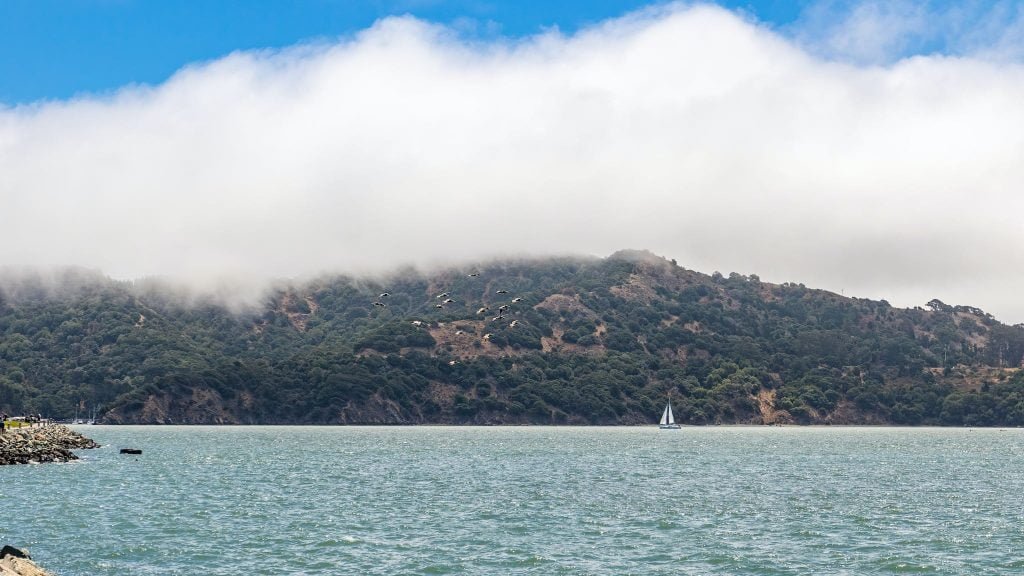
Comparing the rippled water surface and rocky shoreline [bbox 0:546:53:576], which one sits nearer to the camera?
rocky shoreline [bbox 0:546:53:576]

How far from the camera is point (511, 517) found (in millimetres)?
66562

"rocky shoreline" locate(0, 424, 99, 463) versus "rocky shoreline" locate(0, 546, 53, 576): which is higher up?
"rocky shoreline" locate(0, 424, 99, 463)

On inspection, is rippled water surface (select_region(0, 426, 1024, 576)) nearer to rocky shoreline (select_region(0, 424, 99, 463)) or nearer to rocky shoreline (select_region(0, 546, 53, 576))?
rocky shoreline (select_region(0, 424, 99, 463))

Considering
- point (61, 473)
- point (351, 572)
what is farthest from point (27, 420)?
point (351, 572)

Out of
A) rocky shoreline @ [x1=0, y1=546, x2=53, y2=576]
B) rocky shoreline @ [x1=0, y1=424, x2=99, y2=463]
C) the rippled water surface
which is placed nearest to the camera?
rocky shoreline @ [x1=0, y1=546, x2=53, y2=576]

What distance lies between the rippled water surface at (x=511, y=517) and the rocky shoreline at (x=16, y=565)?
348cm

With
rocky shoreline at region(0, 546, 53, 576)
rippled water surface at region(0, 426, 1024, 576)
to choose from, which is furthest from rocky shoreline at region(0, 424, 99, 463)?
rocky shoreline at region(0, 546, 53, 576)

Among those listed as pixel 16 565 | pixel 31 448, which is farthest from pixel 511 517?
pixel 31 448

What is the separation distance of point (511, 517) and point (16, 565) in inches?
1188

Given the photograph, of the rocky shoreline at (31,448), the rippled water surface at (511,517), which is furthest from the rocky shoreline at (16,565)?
the rocky shoreline at (31,448)

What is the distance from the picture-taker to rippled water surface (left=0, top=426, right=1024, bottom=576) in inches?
2007

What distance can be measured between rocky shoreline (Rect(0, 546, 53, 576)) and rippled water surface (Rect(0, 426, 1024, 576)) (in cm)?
348

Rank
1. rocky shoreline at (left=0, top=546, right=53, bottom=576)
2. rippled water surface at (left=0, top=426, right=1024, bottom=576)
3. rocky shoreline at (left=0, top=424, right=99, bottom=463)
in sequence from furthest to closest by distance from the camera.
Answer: rocky shoreline at (left=0, top=424, right=99, bottom=463)
rippled water surface at (left=0, top=426, right=1024, bottom=576)
rocky shoreline at (left=0, top=546, right=53, bottom=576)

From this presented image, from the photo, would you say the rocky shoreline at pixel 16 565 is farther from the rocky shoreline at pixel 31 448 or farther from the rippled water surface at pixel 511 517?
the rocky shoreline at pixel 31 448
